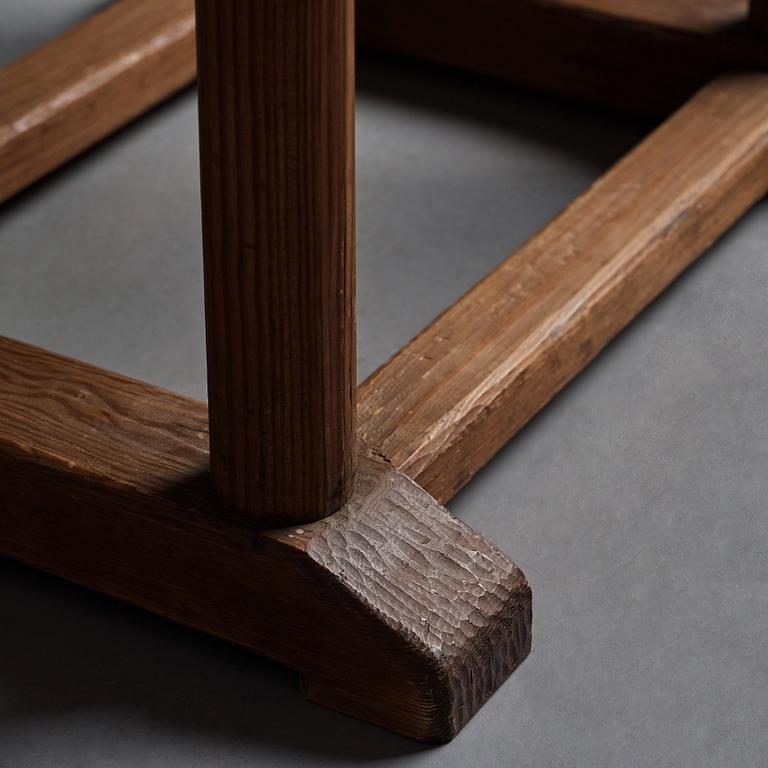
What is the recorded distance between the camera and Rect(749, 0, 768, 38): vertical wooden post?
2.17 meters

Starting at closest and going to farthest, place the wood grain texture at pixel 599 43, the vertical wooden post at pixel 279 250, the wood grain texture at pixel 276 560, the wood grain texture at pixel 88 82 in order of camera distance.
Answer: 1. the vertical wooden post at pixel 279 250
2. the wood grain texture at pixel 276 560
3. the wood grain texture at pixel 88 82
4. the wood grain texture at pixel 599 43

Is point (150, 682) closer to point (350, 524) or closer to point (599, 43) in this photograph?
point (350, 524)

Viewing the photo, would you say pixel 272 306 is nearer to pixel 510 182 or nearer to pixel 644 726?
pixel 644 726

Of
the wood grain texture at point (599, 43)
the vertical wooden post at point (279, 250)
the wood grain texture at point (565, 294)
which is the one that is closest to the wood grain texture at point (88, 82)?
the wood grain texture at point (599, 43)

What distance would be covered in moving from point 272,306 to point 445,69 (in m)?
1.37

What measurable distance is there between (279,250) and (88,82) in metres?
1.11

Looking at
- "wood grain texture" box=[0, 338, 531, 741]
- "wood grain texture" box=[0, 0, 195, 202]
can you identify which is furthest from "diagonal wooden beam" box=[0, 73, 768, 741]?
"wood grain texture" box=[0, 0, 195, 202]

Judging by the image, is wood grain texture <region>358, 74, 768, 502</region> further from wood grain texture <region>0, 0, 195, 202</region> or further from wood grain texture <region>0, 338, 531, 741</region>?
wood grain texture <region>0, 0, 195, 202</region>

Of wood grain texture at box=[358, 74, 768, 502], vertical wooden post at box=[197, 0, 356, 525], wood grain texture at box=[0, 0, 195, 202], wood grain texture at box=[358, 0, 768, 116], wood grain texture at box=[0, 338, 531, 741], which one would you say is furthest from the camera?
wood grain texture at box=[358, 0, 768, 116]

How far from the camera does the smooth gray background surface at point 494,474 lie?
4.32 feet

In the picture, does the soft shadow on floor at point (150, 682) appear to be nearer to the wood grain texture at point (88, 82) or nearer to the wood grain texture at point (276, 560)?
the wood grain texture at point (276, 560)

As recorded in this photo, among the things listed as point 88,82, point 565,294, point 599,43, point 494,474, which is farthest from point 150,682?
point 599,43

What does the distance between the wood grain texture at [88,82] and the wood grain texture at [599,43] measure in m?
0.33

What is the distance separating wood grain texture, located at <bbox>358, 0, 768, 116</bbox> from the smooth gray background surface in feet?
0.17
